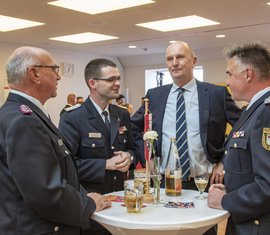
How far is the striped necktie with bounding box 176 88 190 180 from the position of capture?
8.66 ft

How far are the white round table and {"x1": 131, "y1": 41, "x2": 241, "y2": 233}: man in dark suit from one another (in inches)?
26.8

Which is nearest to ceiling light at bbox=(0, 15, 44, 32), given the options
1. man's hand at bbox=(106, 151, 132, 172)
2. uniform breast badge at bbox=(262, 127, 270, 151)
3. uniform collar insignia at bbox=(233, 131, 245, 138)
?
man's hand at bbox=(106, 151, 132, 172)

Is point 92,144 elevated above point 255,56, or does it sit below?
below

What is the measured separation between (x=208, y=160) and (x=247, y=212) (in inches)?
34.5

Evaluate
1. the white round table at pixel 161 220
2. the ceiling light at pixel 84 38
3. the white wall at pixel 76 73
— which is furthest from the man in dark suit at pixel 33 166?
the white wall at pixel 76 73

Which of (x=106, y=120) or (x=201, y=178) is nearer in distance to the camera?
(x=201, y=178)

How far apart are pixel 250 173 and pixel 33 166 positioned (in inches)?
38.5

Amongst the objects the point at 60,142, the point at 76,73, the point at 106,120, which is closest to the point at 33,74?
the point at 60,142

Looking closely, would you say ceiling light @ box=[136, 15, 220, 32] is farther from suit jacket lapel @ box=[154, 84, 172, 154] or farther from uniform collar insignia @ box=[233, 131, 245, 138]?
uniform collar insignia @ box=[233, 131, 245, 138]

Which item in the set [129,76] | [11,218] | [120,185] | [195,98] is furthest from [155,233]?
[129,76]

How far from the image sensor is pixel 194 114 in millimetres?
2727

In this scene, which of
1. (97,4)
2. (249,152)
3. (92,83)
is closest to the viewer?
(249,152)

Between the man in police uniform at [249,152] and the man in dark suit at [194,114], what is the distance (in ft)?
1.92

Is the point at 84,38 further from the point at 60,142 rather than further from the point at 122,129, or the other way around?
the point at 60,142
